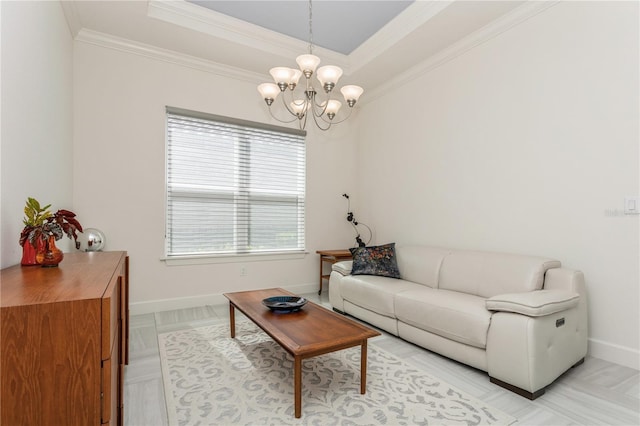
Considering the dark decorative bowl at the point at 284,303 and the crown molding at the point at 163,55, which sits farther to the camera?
the crown molding at the point at 163,55

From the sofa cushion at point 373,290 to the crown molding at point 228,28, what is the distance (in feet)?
8.95

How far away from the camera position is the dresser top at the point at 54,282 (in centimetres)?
111

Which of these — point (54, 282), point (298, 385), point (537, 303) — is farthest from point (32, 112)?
point (537, 303)

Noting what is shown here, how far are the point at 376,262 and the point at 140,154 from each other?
291cm

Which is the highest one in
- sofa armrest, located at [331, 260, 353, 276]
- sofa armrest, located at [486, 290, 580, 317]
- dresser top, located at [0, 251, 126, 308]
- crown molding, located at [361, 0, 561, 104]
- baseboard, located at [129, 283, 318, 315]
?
crown molding, located at [361, 0, 561, 104]

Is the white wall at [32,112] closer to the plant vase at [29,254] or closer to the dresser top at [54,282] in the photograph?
the plant vase at [29,254]

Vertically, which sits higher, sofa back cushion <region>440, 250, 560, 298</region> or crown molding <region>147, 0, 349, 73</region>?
crown molding <region>147, 0, 349, 73</region>

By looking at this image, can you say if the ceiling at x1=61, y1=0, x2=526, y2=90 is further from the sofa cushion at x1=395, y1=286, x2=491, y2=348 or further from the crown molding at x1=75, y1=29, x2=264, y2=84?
the sofa cushion at x1=395, y1=286, x2=491, y2=348

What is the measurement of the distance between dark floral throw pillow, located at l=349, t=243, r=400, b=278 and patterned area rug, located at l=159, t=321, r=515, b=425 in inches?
39.0

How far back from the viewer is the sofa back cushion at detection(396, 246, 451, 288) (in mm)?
3395

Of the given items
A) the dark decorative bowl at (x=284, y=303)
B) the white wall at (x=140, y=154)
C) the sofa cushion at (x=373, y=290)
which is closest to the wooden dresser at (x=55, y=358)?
the dark decorative bowl at (x=284, y=303)

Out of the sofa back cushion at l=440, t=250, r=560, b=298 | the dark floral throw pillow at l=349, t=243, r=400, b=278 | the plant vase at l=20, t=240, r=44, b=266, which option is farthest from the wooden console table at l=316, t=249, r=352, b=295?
the plant vase at l=20, t=240, r=44, b=266

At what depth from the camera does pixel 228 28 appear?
3.53 metres

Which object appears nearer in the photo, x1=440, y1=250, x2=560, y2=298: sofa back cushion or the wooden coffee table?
the wooden coffee table
